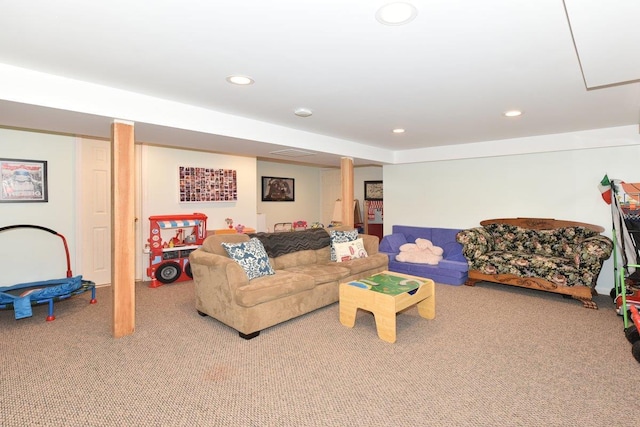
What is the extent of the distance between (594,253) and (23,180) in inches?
277

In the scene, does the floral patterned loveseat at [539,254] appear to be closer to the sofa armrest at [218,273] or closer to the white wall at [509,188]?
the white wall at [509,188]

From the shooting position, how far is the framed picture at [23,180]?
13.6 ft

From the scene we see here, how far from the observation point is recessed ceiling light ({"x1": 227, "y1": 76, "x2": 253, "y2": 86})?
8.57 feet

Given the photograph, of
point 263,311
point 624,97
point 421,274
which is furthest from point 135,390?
point 624,97

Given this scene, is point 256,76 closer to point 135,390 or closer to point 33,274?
point 135,390

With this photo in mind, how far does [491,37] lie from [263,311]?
2776 mm

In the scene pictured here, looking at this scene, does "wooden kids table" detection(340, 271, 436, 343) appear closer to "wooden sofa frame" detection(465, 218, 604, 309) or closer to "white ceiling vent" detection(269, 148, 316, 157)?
"wooden sofa frame" detection(465, 218, 604, 309)

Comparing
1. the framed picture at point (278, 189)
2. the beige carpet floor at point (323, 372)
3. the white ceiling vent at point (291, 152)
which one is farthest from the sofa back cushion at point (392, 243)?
the framed picture at point (278, 189)

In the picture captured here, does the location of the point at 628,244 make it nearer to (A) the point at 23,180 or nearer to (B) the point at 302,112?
(B) the point at 302,112

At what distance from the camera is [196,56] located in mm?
2244

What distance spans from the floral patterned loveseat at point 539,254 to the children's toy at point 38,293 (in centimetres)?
504

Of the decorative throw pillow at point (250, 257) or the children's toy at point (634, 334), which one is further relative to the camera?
the decorative throw pillow at point (250, 257)

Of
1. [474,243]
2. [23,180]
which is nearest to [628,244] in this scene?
[474,243]

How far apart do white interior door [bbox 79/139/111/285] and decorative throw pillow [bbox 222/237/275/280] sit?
100 inches
